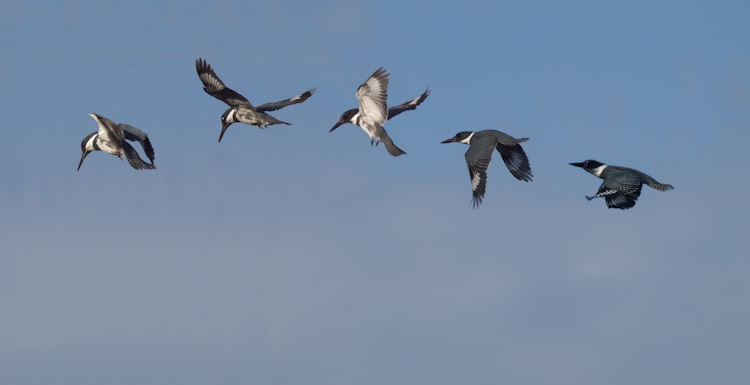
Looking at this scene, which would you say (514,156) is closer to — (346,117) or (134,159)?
(346,117)

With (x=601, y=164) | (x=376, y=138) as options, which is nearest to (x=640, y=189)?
(x=601, y=164)

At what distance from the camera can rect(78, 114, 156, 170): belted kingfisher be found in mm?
20500

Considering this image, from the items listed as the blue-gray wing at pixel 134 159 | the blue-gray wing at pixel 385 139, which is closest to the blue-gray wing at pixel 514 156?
the blue-gray wing at pixel 385 139

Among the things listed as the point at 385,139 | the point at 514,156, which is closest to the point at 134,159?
the point at 385,139

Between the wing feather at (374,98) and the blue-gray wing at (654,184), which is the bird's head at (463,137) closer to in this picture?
the wing feather at (374,98)

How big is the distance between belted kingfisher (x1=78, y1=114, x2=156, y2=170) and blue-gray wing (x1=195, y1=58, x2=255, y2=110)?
247 centimetres

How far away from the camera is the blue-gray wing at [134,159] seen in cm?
2038

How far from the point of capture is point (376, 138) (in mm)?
21141

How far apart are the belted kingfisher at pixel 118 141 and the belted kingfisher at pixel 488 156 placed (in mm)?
8052

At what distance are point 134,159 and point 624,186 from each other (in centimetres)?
1224

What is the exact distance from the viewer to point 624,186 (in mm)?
19562

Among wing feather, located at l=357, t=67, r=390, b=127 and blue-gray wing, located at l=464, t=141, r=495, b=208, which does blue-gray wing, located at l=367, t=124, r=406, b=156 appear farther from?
blue-gray wing, located at l=464, t=141, r=495, b=208

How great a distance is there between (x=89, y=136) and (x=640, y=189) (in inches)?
577

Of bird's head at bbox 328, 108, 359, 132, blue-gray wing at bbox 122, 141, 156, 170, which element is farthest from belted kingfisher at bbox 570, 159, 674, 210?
blue-gray wing at bbox 122, 141, 156, 170
